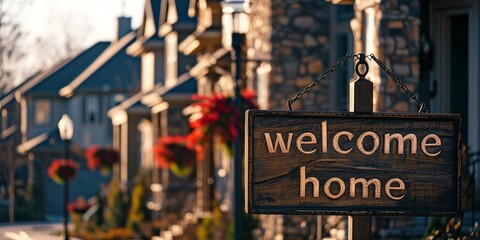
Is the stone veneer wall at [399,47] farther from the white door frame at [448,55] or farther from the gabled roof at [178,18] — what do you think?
the gabled roof at [178,18]

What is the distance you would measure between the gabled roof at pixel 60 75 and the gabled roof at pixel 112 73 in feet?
17.7

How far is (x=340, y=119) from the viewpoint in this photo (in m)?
6.78

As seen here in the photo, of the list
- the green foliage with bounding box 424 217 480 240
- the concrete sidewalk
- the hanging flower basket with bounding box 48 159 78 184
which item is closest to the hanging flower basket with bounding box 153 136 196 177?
the hanging flower basket with bounding box 48 159 78 184

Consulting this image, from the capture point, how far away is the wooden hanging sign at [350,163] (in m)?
6.75

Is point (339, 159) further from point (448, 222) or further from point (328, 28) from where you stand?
point (328, 28)

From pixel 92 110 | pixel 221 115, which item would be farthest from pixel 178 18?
pixel 92 110

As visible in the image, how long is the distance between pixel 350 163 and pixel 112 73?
49.6 metres

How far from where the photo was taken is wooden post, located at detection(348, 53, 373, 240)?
22.8ft

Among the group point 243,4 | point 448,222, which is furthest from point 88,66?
point 448,222

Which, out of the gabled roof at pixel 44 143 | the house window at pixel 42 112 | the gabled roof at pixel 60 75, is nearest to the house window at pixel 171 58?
the gabled roof at pixel 44 143

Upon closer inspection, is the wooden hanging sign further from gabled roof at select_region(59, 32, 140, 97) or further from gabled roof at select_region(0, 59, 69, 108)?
gabled roof at select_region(0, 59, 69, 108)

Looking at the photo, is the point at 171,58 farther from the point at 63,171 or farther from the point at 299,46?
the point at 299,46

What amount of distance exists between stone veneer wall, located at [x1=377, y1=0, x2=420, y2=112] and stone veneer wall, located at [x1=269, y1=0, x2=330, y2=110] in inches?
206

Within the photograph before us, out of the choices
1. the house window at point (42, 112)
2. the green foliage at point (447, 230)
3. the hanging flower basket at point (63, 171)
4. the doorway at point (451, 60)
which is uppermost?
the doorway at point (451, 60)
